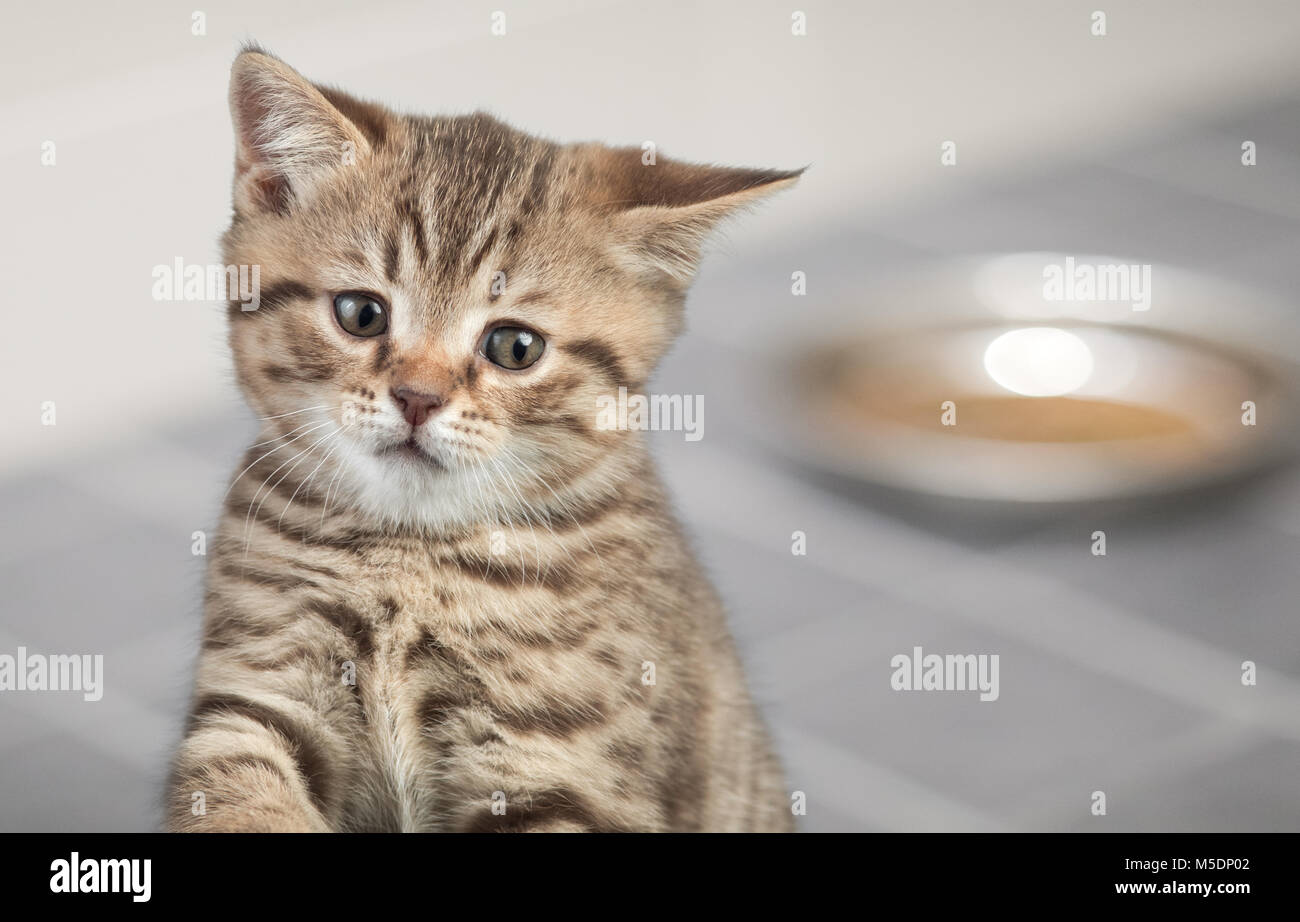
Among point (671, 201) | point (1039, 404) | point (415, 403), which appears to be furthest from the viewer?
point (1039, 404)

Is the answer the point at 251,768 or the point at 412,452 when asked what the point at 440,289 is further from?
the point at 251,768

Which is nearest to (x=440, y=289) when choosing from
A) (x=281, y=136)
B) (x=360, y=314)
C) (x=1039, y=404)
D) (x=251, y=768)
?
(x=360, y=314)

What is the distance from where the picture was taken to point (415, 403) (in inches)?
34.6

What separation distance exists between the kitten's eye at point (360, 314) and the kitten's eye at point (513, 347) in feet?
0.25

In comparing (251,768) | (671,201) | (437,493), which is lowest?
(251,768)

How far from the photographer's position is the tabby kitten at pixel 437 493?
91cm

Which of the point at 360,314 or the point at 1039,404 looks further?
the point at 1039,404

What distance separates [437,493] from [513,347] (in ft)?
0.40

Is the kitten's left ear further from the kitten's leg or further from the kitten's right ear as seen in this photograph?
the kitten's leg
